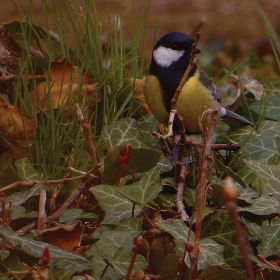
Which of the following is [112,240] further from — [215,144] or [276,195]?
[215,144]

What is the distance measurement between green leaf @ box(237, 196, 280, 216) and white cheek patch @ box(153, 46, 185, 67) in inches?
40.5

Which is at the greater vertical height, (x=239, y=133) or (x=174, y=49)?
(x=174, y=49)

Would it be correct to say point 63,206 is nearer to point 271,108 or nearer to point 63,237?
point 63,237

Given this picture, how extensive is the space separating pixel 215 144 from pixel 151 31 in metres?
5.31

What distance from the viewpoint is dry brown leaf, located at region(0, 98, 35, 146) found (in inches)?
80.4

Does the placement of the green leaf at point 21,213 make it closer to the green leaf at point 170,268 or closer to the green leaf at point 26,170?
the green leaf at point 26,170

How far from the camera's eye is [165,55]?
2691 millimetres

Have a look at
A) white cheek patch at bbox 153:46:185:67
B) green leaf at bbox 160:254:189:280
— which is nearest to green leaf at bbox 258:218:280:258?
green leaf at bbox 160:254:189:280

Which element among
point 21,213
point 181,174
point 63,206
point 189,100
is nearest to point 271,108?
point 189,100

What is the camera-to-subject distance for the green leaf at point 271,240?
1631 mm

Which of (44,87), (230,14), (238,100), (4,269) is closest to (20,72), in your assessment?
(44,87)

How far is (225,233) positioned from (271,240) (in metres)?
0.12

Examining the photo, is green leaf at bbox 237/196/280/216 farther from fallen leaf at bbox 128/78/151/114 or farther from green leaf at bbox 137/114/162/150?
fallen leaf at bbox 128/78/151/114

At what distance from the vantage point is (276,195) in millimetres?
1763
